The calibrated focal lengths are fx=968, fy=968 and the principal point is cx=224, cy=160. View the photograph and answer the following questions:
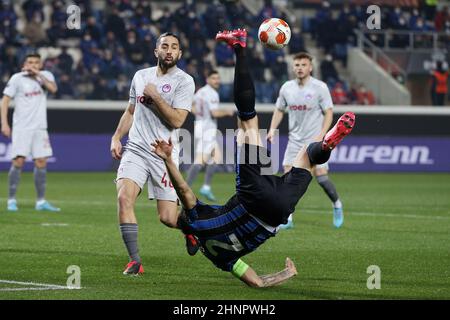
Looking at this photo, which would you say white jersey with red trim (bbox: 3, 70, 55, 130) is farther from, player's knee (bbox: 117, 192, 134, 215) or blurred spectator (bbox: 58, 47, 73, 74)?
blurred spectator (bbox: 58, 47, 73, 74)

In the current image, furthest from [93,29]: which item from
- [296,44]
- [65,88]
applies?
[296,44]

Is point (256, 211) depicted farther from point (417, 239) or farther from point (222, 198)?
point (222, 198)

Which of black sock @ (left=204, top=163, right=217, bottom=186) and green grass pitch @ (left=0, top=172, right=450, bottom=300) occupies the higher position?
green grass pitch @ (left=0, top=172, right=450, bottom=300)

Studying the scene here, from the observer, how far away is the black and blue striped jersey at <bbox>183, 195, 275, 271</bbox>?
29.0 feet

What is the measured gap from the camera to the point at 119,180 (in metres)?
9.98

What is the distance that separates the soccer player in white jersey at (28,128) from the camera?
54.6ft

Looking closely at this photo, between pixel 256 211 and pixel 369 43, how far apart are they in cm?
2468

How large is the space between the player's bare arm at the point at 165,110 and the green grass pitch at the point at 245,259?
1542 millimetres

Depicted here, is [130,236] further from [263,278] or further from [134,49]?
[134,49]

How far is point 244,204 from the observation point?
28.9 ft

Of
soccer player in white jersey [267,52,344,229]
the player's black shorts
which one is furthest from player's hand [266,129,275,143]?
the player's black shorts

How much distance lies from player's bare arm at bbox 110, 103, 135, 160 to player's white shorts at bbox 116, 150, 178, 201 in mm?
95

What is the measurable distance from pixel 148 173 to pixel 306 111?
5.47 meters
